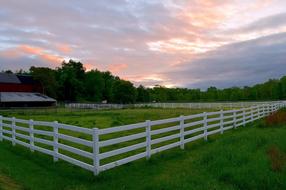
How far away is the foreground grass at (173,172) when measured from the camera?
6.59 m

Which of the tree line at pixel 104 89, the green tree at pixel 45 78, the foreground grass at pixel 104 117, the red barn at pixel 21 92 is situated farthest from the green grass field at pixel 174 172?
the tree line at pixel 104 89

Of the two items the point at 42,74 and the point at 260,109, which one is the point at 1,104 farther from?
the point at 260,109

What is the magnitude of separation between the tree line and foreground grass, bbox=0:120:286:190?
71198 millimetres

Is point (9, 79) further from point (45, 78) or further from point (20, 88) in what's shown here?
point (45, 78)

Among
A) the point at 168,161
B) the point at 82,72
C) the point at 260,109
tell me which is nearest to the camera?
the point at 168,161

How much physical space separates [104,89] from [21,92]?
44.7m

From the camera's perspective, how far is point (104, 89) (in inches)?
4488

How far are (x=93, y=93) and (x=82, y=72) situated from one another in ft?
27.1

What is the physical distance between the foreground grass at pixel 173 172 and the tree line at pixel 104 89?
71198 mm

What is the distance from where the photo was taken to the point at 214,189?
612cm

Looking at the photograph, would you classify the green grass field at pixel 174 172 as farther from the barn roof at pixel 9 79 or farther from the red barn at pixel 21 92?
the barn roof at pixel 9 79

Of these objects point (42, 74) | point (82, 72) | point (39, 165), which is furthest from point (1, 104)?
point (39, 165)

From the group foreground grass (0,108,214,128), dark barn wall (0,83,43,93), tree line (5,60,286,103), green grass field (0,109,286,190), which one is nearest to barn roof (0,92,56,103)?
dark barn wall (0,83,43,93)

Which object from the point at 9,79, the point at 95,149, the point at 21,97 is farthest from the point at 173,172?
the point at 9,79
